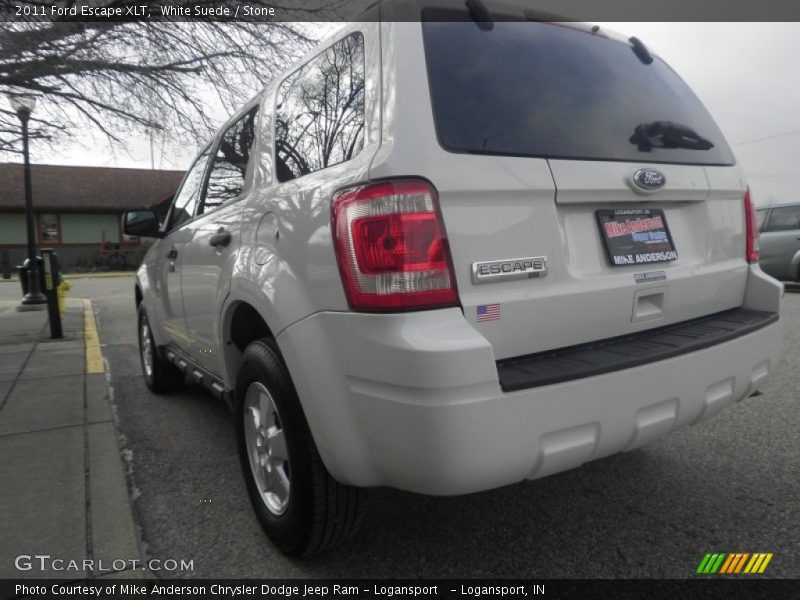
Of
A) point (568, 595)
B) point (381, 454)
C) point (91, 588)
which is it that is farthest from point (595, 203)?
point (91, 588)

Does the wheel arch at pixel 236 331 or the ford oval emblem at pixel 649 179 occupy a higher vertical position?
the ford oval emblem at pixel 649 179

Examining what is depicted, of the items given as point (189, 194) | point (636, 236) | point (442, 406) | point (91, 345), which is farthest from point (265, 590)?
point (91, 345)

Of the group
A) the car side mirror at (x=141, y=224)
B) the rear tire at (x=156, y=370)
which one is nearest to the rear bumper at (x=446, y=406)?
the car side mirror at (x=141, y=224)

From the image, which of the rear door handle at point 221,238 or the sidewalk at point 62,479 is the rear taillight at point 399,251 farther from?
the sidewalk at point 62,479

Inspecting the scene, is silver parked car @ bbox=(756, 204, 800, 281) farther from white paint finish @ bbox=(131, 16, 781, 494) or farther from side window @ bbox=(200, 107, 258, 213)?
side window @ bbox=(200, 107, 258, 213)

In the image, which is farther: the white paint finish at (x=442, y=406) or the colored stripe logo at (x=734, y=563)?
the colored stripe logo at (x=734, y=563)

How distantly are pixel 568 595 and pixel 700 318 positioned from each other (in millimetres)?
1210

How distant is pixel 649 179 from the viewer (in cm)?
211

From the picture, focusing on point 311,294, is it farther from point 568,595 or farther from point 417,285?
point 568,595

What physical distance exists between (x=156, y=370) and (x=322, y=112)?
331cm

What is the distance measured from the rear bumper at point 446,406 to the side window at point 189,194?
77.2 inches

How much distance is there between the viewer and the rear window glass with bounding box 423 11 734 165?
187 centimetres

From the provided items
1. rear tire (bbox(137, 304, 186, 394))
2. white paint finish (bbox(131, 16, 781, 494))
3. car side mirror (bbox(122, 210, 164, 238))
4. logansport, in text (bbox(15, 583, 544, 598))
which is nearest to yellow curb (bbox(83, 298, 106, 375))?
rear tire (bbox(137, 304, 186, 394))

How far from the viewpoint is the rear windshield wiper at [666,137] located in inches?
86.2
